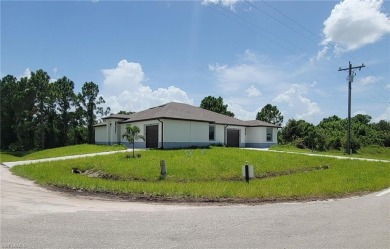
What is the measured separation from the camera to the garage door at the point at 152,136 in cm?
2923

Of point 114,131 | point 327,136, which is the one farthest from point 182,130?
point 327,136

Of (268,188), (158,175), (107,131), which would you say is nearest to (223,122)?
(107,131)

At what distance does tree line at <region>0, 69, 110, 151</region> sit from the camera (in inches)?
1877

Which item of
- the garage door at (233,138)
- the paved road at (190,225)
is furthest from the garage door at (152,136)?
the paved road at (190,225)

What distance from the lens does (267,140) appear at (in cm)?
4094

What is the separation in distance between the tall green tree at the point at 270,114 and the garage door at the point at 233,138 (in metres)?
30.6

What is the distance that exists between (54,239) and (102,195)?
19.2 ft

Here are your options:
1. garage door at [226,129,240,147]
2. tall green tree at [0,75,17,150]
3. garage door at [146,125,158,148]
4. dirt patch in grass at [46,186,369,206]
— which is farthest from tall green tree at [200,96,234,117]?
dirt patch in grass at [46,186,369,206]

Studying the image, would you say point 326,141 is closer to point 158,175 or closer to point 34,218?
point 158,175

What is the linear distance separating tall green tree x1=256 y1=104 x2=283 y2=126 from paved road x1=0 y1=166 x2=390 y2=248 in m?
58.7

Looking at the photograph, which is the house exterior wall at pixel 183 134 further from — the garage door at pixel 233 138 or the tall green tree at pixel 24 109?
the tall green tree at pixel 24 109

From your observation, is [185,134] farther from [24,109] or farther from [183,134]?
[24,109]

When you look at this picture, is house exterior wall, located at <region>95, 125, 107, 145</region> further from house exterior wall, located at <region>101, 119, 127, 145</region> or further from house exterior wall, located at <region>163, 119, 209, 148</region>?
house exterior wall, located at <region>163, 119, 209, 148</region>

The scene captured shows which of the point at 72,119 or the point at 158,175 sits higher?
the point at 72,119
